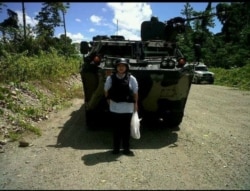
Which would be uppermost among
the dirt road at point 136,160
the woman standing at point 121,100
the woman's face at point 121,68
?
the woman's face at point 121,68

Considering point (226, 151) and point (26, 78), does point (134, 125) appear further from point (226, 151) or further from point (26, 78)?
point (26, 78)

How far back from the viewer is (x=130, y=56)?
360 inches

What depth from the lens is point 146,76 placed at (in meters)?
7.78

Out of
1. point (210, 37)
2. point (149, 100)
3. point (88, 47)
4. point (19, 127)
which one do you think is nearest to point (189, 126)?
point (149, 100)

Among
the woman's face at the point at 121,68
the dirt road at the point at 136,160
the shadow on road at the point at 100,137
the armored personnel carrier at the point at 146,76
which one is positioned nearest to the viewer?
the dirt road at the point at 136,160

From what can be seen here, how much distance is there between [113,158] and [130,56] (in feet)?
11.1

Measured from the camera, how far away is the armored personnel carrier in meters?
7.83

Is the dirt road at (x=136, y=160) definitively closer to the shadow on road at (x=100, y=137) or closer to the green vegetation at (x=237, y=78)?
the shadow on road at (x=100, y=137)

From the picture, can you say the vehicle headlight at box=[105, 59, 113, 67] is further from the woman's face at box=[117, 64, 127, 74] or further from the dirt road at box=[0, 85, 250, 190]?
the dirt road at box=[0, 85, 250, 190]

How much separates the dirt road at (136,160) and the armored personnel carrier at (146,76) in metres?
0.59

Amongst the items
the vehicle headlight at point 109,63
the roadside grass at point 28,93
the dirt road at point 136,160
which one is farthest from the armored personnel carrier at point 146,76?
the roadside grass at point 28,93

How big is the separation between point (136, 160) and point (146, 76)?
6.88 ft

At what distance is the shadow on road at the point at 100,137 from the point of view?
24.5 feet

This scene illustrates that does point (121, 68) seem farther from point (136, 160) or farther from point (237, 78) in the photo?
point (237, 78)
